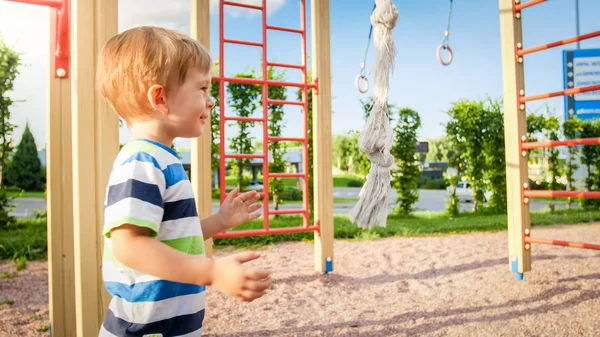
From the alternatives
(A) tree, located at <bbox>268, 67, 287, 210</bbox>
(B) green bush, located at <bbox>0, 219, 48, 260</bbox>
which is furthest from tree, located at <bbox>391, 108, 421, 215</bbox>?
(B) green bush, located at <bbox>0, 219, 48, 260</bbox>

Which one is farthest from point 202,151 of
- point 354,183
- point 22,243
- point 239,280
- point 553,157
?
point 354,183

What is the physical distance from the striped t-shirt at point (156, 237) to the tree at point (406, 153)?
7.03 meters

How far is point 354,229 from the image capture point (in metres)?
6.38

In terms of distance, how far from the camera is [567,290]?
3.17 m

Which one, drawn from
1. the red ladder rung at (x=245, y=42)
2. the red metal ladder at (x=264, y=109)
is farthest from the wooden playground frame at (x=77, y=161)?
the red ladder rung at (x=245, y=42)

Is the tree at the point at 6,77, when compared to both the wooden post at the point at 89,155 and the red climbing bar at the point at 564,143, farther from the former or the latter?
the red climbing bar at the point at 564,143

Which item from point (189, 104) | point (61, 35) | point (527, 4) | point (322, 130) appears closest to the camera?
point (189, 104)

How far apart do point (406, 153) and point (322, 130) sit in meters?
4.44

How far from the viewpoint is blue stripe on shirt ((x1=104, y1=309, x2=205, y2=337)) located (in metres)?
0.94

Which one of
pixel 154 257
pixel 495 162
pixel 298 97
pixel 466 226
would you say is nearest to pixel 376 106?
pixel 154 257

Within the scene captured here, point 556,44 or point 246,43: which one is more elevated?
point 246,43

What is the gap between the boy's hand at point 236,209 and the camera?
123 cm

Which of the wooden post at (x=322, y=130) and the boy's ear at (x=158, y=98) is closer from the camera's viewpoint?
the boy's ear at (x=158, y=98)

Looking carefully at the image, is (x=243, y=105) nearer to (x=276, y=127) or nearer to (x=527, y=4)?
(x=276, y=127)
